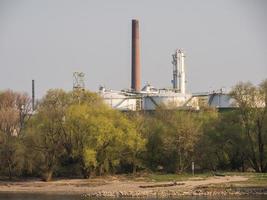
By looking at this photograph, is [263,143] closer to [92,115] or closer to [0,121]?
[92,115]

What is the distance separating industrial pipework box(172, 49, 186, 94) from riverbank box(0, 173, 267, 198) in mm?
52146

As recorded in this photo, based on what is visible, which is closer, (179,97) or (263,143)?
(263,143)

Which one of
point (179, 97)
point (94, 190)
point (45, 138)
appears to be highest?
point (179, 97)

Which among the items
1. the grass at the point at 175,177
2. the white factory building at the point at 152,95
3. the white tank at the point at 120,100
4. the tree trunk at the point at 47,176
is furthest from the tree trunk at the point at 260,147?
the white tank at the point at 120,100

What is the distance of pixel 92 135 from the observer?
6962 cm

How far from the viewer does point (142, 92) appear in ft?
376

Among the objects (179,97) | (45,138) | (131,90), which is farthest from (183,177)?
(131,90)

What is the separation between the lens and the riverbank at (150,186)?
181 feet

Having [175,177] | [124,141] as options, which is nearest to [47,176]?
[124,141]

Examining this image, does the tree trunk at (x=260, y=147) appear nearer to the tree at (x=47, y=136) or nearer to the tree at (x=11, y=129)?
the tree at (x=47, y=136)

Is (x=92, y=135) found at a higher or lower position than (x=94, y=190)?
higher

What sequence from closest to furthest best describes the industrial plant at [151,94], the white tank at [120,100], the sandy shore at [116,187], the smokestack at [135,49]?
the sandy shore at [116,187] < the industrial plant at [151,94] < the white tank at [120,100] < the smokestack at [135,49]

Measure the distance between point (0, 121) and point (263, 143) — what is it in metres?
26.7

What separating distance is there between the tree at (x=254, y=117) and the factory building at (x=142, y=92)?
2591 centimetres
